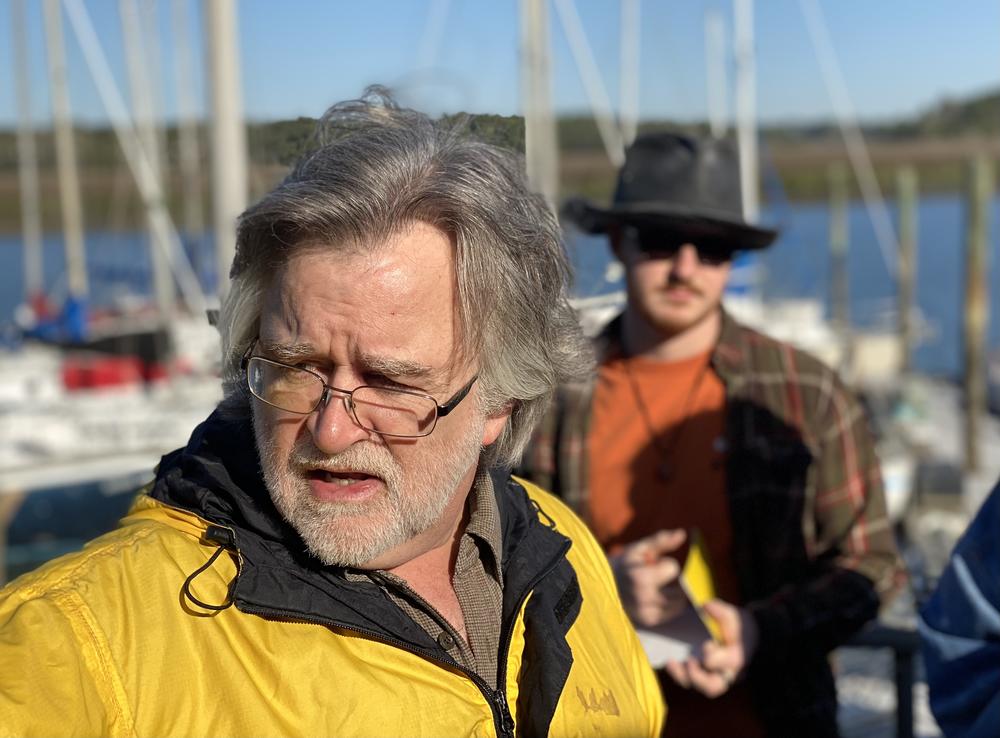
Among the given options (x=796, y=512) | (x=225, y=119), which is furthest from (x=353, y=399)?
(x=225, y=119)

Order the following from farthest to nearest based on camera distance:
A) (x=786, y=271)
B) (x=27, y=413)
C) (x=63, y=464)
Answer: (x=786, y=271) < (x=27, y=413) < (x=63, y=464)

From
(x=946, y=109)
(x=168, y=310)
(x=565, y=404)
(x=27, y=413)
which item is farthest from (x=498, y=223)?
(x=946, y=109)

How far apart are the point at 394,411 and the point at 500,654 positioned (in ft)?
1.28

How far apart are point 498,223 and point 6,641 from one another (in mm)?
841

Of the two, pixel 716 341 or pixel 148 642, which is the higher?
pixel 716 341

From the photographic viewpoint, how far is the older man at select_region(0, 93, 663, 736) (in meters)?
1.27

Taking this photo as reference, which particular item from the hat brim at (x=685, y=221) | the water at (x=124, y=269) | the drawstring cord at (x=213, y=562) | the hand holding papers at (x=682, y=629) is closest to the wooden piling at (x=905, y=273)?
the water at (x=124, y=269)

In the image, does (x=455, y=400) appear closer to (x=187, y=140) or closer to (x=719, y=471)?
(x=719, y=471)

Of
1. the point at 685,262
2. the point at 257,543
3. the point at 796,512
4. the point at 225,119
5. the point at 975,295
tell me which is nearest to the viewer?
the point at 257,543

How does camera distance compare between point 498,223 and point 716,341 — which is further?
point 716,341

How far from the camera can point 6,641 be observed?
3.86 feet

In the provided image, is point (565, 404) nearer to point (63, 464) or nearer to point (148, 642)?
point (148, 642)

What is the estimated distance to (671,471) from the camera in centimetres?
261

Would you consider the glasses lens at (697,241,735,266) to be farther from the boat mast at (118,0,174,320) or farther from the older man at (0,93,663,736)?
the boat mast at (118,0,174,320)
